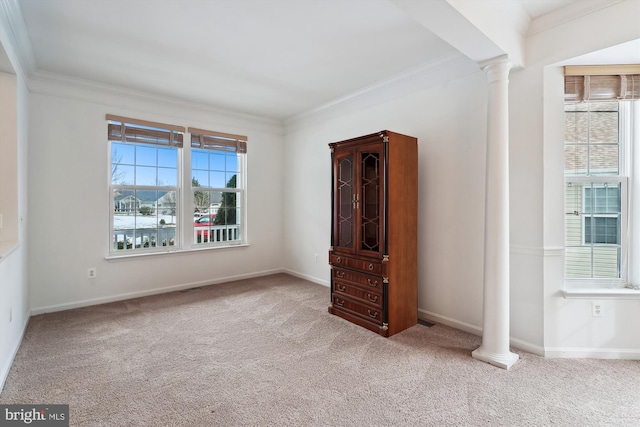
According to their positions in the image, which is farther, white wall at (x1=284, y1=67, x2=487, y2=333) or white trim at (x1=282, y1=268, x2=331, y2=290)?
white trim at (x1=282, y1=268, x2=331, y2=290)

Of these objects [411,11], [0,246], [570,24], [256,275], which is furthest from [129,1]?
[256,275]

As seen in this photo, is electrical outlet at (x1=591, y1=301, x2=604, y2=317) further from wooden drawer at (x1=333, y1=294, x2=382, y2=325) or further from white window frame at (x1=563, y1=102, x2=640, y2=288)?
wooden drawer at (x1=333, y1=294, x2=382, y2=325)

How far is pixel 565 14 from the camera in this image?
2.30 m

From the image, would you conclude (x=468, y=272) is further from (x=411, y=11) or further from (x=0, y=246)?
(x=0, y=246)

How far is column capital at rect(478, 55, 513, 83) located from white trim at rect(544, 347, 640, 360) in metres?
2.22

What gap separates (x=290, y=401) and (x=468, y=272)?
2060mm

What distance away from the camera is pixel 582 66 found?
248 cm

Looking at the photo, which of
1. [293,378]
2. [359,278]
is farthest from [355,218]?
[293,378]

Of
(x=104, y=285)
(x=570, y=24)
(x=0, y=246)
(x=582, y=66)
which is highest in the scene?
(x=570, y=24)

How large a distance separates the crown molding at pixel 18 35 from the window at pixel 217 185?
1759 mm

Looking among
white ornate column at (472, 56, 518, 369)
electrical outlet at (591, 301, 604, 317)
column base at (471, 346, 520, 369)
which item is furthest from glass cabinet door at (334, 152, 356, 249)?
electrical outlet at (591, 301, 604, 317)

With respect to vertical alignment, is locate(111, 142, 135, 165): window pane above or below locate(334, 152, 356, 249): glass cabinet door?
above

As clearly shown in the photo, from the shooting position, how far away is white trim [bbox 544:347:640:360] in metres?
2.43

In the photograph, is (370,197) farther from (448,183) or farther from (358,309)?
(358,309)
